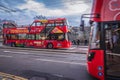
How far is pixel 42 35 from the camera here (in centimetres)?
2595

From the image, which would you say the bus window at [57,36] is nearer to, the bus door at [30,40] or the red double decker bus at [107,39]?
the bus door at [30,40]

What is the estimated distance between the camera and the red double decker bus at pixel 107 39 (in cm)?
637

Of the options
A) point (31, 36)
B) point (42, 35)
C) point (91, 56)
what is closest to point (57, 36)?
point (42, 35)

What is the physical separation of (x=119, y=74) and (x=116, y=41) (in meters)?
1.14

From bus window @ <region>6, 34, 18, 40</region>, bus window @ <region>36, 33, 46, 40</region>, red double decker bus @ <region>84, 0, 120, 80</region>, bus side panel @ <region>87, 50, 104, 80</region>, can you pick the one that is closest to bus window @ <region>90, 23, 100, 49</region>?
red double decker bus @ <region>84, 0, 120, 80</region>

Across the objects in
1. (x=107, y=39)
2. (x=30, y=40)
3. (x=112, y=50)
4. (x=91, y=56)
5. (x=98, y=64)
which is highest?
(x=30, y=40)

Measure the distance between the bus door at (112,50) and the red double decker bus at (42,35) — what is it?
17928mm

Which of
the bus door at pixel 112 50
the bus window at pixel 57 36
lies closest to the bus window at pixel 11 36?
the bus window at pixel 57 36

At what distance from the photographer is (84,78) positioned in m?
7.95

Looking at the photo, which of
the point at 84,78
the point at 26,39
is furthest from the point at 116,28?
the point at 26,39

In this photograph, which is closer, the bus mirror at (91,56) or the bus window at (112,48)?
the bus window at (112,48)

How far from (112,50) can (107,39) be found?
42 cm

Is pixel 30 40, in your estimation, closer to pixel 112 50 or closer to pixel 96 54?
pixel 96 54

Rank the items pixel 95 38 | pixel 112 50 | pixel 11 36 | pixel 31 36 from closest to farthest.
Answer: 1. pixel 112 50
2. pixel 95 38
3. pixel 31 36
4. pixel 11 36
